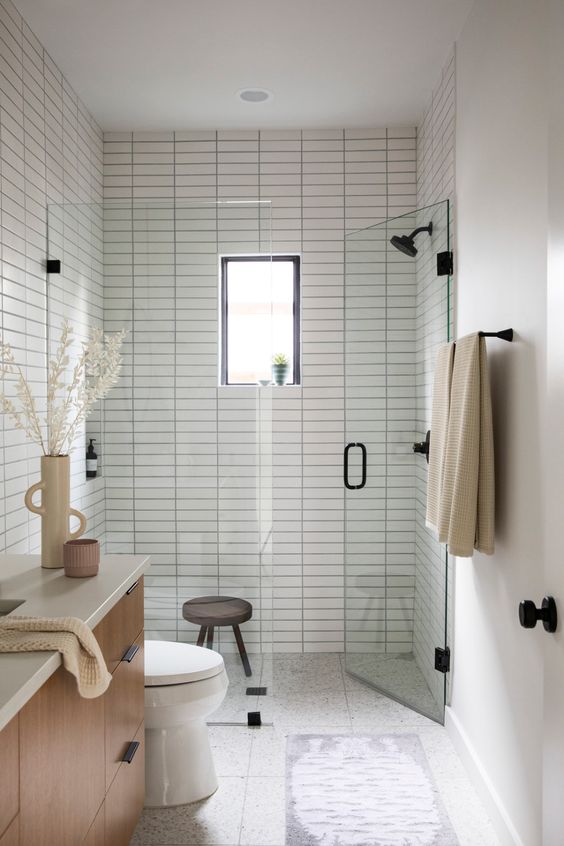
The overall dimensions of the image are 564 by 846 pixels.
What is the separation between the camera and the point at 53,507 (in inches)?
80.8

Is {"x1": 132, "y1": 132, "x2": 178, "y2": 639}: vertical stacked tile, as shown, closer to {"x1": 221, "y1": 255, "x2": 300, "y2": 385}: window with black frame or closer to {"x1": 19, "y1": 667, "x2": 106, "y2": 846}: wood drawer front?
{"x1": 221, "y1": 255, "x2": 300, "y2": 385}: window with black frame

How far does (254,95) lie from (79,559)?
2.41 m

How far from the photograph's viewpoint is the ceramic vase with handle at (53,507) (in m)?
2.04

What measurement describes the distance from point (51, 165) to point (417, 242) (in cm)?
158

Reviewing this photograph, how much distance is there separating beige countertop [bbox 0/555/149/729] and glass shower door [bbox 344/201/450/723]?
56.1 inches

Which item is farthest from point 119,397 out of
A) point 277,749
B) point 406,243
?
point 277,749

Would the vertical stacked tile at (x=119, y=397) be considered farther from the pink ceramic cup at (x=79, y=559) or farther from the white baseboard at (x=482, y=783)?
the white baseboard at (x=482, y=783)

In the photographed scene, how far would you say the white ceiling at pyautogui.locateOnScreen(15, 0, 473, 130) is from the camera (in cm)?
264

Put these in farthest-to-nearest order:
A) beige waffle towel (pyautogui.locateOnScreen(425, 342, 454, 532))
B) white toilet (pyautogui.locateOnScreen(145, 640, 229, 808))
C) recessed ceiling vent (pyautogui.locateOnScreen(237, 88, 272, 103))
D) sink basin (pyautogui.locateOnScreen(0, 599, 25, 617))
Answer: recessed ceiling vent (pyautogui.locateOnScreen(237, 88, 272, 103)) → beige waffle towel (pyautogui.locateOnScreen(425, 342, 454, 532)) → white toilet (pyautogui.locateOnScreen(145, 640, 229, 808)) → sink basin (pyautogui.locateOnScreen(0, 599, 25, 617))

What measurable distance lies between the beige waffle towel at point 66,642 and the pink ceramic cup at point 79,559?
0.42 meters

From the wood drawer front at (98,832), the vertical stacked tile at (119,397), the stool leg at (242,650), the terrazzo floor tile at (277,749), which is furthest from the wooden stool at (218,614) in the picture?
the wood drawer front at (98,832)

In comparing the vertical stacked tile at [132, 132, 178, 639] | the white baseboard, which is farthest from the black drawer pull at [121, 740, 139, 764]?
the white baseboard

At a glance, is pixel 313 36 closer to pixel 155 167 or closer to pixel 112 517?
pixel 155 167

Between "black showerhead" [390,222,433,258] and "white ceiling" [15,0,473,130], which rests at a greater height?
"white ceiling" [15,0,473,130]
